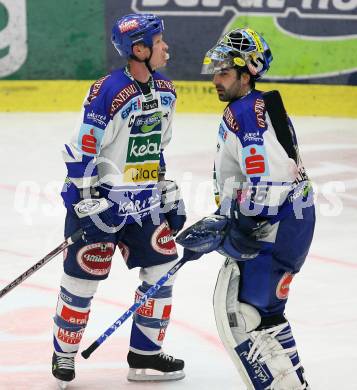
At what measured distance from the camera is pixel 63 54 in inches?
387

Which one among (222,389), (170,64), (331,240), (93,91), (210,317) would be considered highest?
(170,64)

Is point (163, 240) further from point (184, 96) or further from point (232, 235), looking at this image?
point (184, 96)

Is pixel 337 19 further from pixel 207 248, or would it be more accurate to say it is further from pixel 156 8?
pixel 207 248

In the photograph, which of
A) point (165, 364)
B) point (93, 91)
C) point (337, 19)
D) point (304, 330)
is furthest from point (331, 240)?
point (337, 19)

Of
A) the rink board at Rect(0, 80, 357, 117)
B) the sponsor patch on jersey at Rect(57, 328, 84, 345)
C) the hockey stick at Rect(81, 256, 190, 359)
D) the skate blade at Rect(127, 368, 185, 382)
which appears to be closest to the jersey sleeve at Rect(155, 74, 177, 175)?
the hockey stick at Rect(81, 256, 190, 359)


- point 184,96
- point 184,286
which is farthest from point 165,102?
point 184,96

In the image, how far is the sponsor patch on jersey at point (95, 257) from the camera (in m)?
4.16

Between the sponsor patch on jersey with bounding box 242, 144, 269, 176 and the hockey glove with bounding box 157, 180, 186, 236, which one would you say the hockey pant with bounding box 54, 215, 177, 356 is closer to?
the hockey glove with bounding box 157, 180, 186, 236

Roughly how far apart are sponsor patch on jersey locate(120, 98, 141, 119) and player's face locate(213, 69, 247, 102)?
19.3 inches

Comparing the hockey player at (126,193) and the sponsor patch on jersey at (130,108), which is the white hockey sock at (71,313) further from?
the sponsor patch on jersey at (130,108)

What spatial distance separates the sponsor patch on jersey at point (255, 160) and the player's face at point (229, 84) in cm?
24

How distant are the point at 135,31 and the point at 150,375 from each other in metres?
1.43

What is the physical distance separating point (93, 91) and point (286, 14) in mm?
5743

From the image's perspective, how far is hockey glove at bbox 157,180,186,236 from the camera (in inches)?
172
